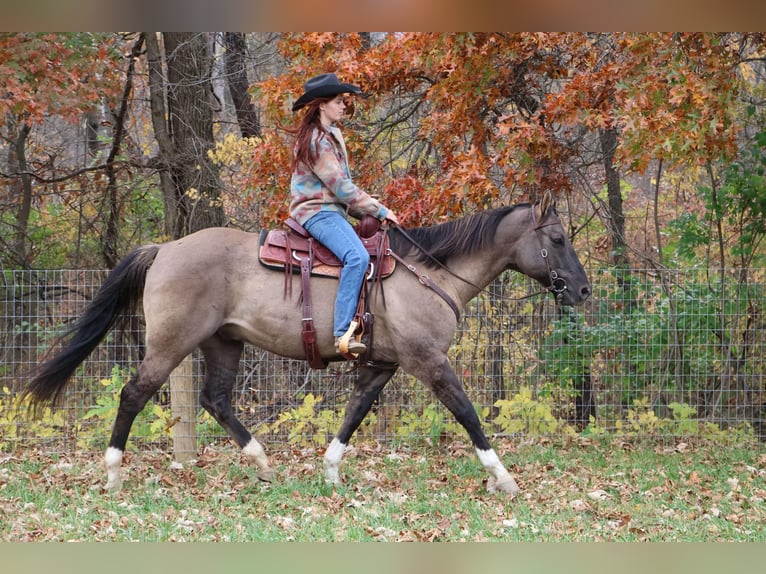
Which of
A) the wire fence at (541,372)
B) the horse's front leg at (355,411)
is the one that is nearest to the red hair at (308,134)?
the horse's front leg at (355,411)

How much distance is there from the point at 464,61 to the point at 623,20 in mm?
5823

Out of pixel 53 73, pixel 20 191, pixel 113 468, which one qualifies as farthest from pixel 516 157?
pixel 20 191

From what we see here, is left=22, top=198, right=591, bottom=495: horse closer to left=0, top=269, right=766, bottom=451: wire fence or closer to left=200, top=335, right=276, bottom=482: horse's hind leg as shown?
left=200, top=335, right=276, bottom=482: horse's hind leg

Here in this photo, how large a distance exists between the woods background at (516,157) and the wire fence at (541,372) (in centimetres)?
3

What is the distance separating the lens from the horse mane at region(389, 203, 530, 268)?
6.20m

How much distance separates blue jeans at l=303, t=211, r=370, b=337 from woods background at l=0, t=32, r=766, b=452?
1.65 meters

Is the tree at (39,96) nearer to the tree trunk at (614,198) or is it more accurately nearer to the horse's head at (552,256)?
the horse's head at (552,256)

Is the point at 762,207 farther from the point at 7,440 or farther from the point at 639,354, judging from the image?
the point at 7,440

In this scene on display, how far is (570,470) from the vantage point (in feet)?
22.5

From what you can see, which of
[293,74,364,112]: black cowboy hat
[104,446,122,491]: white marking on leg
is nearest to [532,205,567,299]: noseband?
[293,74,364,112]: black cowboy hat

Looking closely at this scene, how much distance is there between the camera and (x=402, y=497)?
18.6ft

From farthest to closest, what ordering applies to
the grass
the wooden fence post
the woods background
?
1. the wooden fence post
2. the woods background
3. the grass

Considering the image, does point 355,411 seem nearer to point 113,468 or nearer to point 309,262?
point 309,262

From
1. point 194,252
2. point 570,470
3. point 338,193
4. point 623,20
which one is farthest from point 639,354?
point 623,20
